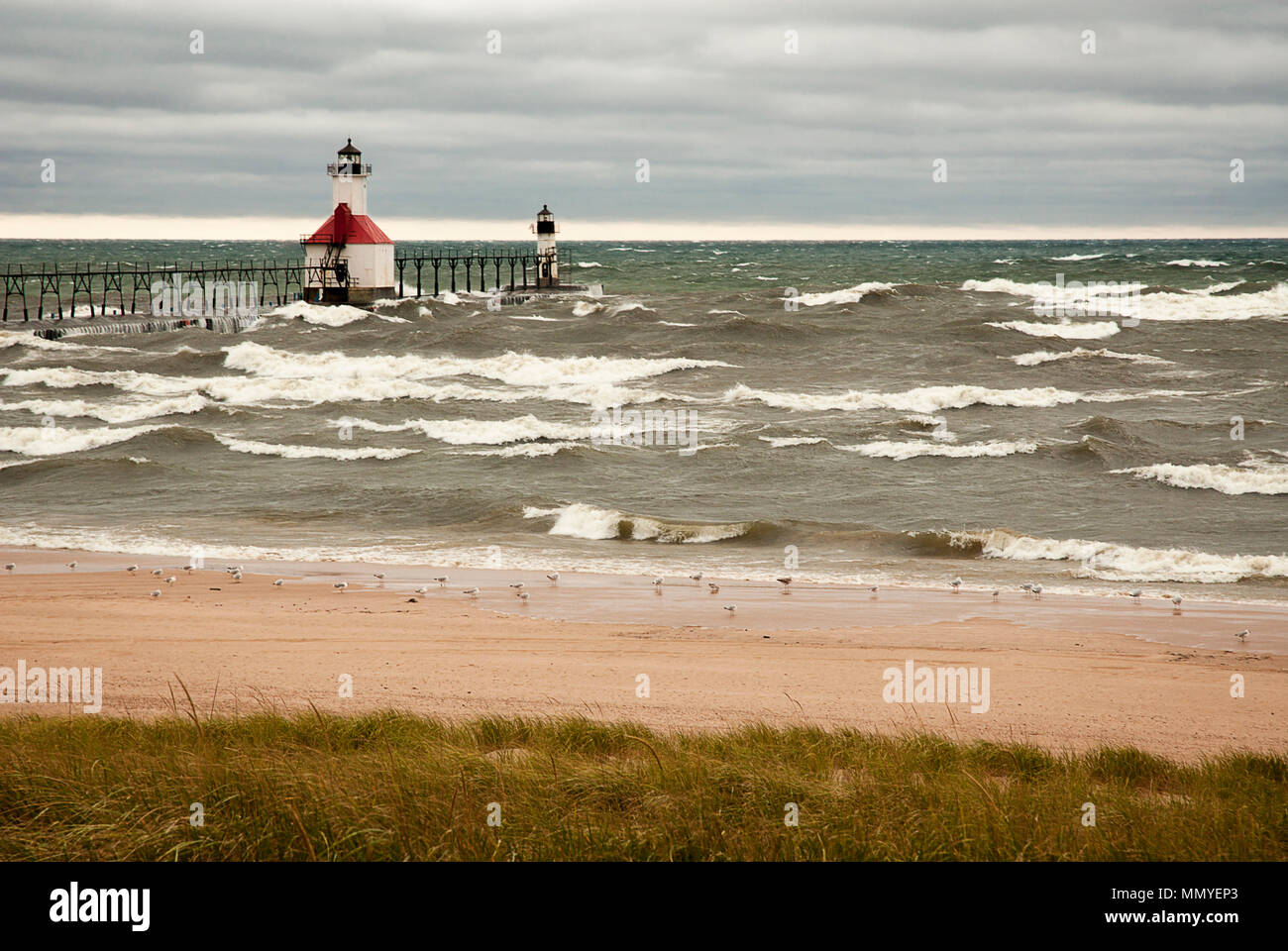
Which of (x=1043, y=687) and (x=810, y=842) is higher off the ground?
(x=810, y=842)

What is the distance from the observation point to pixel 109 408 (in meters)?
32.0

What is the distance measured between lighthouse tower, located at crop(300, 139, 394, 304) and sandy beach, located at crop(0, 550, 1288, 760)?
4761cm

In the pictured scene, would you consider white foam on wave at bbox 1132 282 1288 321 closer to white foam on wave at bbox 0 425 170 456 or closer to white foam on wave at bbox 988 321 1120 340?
white foam on wave at bbox 988 321 1120 340

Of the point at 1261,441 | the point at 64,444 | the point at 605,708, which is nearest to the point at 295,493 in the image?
the point at 64,444

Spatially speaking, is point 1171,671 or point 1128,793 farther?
point 1171,671

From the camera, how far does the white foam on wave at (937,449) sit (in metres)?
24.1

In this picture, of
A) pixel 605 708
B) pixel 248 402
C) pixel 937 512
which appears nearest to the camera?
pixel 605 708

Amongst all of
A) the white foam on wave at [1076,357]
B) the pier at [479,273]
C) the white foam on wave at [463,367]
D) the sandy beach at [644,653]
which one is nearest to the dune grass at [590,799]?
the sandy beach at [644,653]

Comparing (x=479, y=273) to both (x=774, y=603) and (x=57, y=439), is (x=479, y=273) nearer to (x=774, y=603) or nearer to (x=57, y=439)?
(x=57, y=439)

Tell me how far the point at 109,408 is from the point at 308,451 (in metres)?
9.69

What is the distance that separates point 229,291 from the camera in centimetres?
6781

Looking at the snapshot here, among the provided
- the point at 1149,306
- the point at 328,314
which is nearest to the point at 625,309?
the point at 328,314

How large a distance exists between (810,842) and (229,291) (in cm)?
6909
